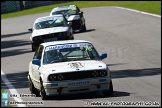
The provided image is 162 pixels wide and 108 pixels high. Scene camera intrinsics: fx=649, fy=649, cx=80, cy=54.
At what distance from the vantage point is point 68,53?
15.5m

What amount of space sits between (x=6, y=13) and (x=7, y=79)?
48.9 metres

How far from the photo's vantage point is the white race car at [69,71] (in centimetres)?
1427

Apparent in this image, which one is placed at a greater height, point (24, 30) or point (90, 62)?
point (90, 62)

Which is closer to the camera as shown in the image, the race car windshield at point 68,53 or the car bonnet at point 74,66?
the car bonnet at point 74,66

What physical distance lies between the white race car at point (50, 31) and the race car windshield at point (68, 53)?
13.2 metres

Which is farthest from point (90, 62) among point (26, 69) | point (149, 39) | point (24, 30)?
point (24, 30)

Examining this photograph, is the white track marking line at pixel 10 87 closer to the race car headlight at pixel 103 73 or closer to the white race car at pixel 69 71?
the white race car at pixel 69 71

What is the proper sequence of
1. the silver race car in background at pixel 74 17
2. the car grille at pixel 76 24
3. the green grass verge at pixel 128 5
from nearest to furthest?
1. the car grille at pixel 76 24
2. the silver race car in background at pixel 74 17
3. the green grass verge at pixel 128 5

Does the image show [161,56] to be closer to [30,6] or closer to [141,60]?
[141,60]

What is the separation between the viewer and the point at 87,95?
15242 mm

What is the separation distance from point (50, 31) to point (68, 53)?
45.7ft

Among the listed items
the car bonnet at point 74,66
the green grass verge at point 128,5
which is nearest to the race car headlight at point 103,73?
the car bonnet at point 74,66

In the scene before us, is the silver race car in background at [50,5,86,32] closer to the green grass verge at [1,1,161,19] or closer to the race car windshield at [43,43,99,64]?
the green grass verge at [1,1,161,19]

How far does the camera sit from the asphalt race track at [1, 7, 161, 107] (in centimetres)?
1482
